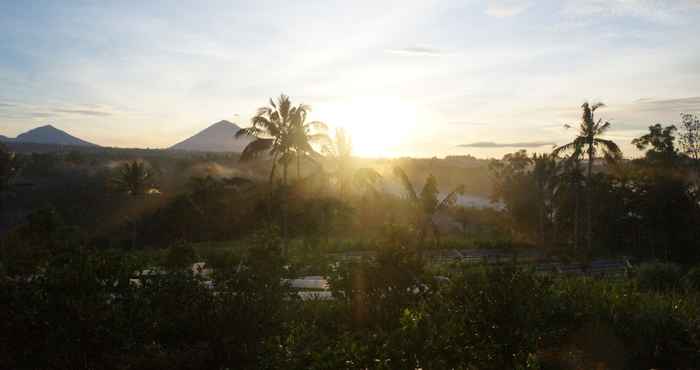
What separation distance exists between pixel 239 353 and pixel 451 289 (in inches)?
124

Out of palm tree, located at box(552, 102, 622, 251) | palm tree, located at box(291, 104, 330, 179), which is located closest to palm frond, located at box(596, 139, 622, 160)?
A: palm tree, located at box(552, 102, 622, 251)

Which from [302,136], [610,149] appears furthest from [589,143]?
[302,136]

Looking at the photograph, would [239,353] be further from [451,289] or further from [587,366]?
[587,366]

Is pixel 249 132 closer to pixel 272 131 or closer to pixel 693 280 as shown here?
pixel 272 131

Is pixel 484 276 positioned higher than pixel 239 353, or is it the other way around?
pixel 484 276

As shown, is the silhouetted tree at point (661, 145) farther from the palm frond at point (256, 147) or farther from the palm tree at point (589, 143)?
the palm frond at point (256, 147)

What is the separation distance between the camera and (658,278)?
18.1 meters

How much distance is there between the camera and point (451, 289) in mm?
7402

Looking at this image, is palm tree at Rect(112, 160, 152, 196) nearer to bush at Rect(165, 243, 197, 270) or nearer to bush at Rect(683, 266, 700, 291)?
bush at Rect(165, 243, 197, 270)

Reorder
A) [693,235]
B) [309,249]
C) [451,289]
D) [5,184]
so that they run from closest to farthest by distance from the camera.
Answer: [451,289], [309,249], [5,184], [693,235]

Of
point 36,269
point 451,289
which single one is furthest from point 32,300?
point 451,289

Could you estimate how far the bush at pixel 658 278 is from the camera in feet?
58.1

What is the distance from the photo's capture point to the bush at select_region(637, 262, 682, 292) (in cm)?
1772

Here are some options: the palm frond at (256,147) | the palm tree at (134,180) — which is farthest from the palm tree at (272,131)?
the palm tree at (134,180)
